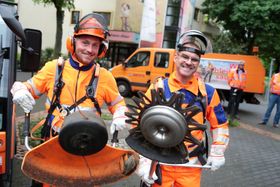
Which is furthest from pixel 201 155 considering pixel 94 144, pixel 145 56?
pixel 145 56

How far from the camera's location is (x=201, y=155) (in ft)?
9.55

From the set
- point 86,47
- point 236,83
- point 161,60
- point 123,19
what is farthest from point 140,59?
point 123,19

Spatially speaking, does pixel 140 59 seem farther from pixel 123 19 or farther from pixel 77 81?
pixel 123 19

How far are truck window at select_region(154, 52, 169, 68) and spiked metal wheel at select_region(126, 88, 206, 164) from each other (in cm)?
1200

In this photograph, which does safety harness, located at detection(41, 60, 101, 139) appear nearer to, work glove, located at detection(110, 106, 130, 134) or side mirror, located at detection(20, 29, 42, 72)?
work glove, located at detection(110, 106, 130, 134)

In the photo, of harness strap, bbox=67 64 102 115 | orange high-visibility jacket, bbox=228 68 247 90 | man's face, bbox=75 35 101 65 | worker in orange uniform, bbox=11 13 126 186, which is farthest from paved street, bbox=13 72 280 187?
man's face, bbox=75 35 101 65

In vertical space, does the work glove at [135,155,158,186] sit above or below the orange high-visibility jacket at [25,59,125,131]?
below

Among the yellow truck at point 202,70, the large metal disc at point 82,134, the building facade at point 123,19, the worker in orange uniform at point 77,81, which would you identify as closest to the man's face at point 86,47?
the worker in orange uniform at point 77,81

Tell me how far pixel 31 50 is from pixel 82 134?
5.74 feet

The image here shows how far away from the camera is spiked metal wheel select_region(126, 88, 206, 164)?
2178mm

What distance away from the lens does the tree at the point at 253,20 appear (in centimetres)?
1883

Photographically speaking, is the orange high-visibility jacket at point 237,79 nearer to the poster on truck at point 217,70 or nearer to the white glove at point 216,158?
the poster on truck at point 217,70

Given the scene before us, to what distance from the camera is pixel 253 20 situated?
1914cm

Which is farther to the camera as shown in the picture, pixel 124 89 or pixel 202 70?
pixel 124 89
